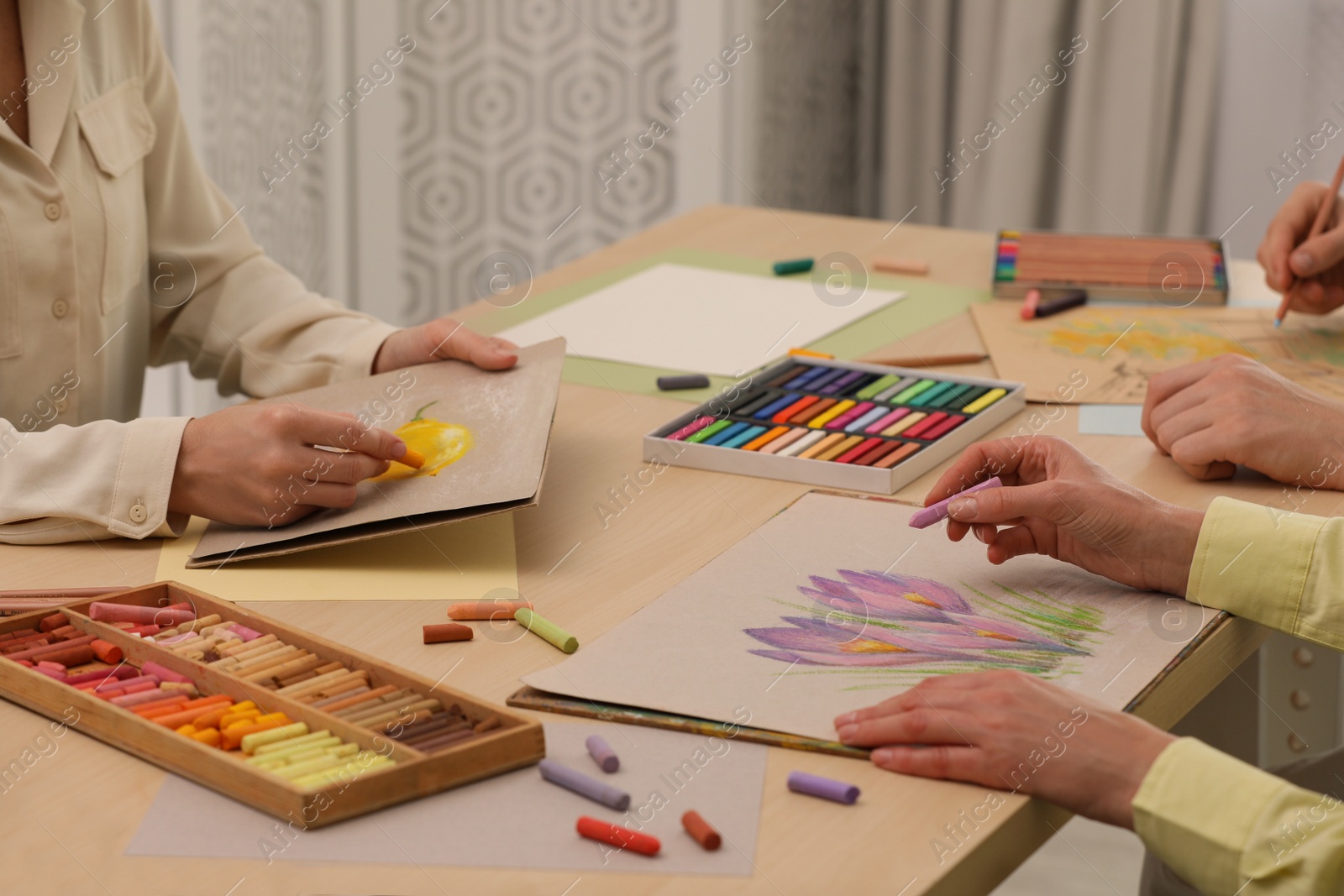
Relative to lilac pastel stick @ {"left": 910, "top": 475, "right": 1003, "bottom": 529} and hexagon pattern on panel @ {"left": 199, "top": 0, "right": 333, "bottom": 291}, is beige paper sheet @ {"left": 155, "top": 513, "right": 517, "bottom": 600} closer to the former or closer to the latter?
lilac pastel stick @ {"left": 910, "top": 475, "right": 1003, "bottom": 529}

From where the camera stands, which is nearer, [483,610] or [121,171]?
[483,610]

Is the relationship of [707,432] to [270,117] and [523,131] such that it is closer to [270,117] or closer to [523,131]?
[270,117]

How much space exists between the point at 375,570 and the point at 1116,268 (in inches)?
42.4

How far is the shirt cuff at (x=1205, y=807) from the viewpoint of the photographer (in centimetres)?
74

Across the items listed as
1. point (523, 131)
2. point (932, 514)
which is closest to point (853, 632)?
point (932, 514)

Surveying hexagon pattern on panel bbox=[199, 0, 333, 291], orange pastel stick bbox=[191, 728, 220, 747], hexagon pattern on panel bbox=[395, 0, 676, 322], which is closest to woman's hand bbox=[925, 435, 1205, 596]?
orange pastel stick bbox=[191, 728, 220, 747]

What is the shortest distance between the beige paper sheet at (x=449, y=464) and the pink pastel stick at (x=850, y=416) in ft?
0.81

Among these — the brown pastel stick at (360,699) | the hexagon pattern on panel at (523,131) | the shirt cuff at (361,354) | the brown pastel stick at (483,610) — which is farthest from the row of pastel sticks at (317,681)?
the hexagon pattern on panel at (523,131)

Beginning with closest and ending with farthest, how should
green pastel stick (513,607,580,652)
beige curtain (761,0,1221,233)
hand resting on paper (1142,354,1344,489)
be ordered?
green pastel stick (513,607,580,652) < hand resting on paper (1142,354,1344,489) < beige curtain (761,0,1221,233)

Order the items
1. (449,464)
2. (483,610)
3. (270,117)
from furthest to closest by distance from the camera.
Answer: (270,117), (449,464), (483,610)

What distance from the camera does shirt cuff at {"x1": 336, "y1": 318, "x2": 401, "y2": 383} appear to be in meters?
1.34

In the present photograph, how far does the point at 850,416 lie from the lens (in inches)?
48.7

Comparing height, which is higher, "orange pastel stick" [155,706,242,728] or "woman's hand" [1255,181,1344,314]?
"woman's hand" [1255,181,1344,314]

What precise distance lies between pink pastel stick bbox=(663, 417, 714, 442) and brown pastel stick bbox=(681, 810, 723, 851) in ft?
1.74
